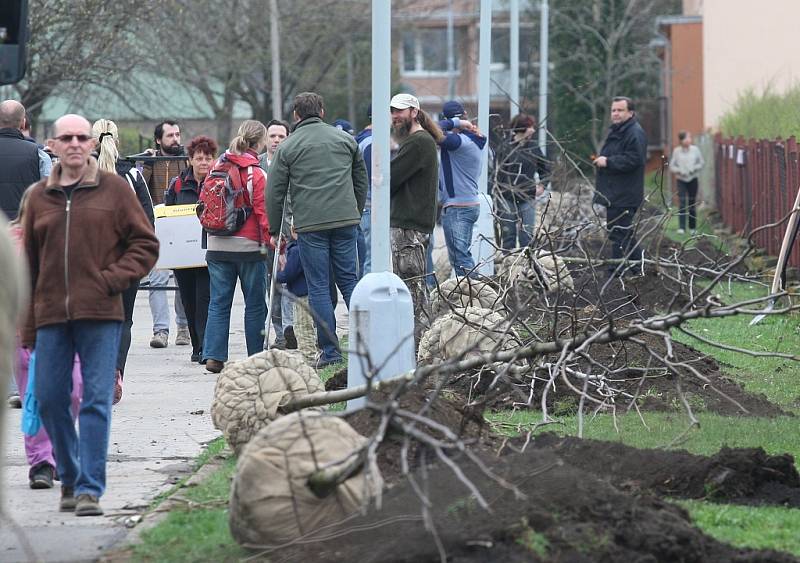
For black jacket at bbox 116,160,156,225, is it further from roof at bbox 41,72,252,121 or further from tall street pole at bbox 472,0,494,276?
roof at bbox 41,72,252,121

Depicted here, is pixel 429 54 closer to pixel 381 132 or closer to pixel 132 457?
pixel 381 132

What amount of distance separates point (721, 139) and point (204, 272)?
22.4 m

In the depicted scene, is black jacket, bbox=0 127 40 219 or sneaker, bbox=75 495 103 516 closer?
sneaker, bbox=75 495 103 516

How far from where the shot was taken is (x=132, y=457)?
27.1 ft

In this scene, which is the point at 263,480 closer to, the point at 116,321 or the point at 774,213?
the point at 116,321

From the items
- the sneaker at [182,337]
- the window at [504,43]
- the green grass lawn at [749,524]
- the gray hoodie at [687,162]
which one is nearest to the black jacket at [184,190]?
the sneaker at [182,337]

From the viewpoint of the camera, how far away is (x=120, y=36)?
26.9m

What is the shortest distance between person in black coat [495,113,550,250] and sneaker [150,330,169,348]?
5.05m

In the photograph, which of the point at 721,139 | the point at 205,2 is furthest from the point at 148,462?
the point at 205,2

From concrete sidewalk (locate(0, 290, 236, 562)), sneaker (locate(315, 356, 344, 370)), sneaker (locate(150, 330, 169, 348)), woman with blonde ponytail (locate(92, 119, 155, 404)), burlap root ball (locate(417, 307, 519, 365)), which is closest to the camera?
concrete sidewalk (locate(0, 290, 236, 562))

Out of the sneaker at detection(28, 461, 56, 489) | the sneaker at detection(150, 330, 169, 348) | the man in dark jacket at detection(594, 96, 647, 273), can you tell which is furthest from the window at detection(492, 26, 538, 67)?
the sneaker at detection(28, 461, 56, 489)

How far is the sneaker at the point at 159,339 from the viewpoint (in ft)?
43.8

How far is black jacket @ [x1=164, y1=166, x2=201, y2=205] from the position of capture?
41.5 feet

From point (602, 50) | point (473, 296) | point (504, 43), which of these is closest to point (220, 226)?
point (473, 296)
